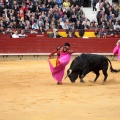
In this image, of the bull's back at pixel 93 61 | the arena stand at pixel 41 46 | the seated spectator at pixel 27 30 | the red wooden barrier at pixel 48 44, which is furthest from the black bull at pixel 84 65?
the red wooden barrier at pixel 48 44

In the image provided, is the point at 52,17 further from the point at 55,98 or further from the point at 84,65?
the point at 55,98

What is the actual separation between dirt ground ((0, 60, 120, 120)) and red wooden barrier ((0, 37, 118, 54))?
19.7 ft

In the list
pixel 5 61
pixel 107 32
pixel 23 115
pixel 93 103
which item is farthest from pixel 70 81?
pixel 107 32

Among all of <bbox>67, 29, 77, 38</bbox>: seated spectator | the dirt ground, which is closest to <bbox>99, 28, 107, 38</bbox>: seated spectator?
<bbox>67, 29, 77, 38</bbox>: seated spectator

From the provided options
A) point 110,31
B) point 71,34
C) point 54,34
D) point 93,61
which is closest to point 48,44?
point 54,34

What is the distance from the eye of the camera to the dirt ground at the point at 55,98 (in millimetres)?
8250

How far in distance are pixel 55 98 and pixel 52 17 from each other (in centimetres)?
1136

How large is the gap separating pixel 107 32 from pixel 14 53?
3682mm

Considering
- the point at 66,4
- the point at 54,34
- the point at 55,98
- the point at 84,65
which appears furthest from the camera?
the point at 66,4

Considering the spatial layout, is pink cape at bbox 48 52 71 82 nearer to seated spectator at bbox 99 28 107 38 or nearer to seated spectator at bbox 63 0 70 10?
seated spectator at bbox 99 28 107 38

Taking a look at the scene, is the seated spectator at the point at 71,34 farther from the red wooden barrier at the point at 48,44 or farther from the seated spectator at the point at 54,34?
the seated spectator at the point at 54,34

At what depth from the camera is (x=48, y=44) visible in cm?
2197

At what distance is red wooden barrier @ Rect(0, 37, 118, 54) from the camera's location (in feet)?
70.9

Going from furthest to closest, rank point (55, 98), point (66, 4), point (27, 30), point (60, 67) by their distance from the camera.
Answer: point (66, 4) → point (27, 30) → point (60, 67) → point (55, 98)
